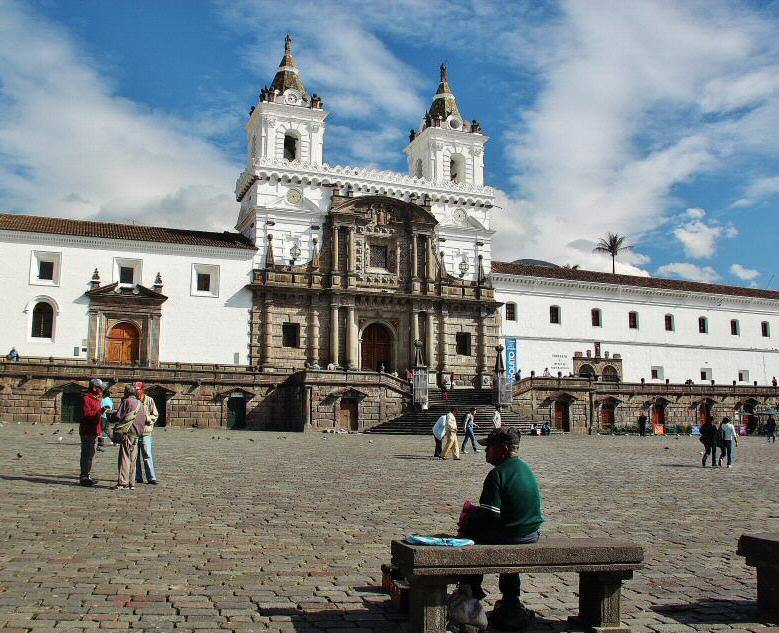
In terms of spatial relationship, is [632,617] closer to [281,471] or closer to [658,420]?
[281,471]

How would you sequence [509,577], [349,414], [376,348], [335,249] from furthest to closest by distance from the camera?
[376,348], [335,249], [349,414], [509,577]

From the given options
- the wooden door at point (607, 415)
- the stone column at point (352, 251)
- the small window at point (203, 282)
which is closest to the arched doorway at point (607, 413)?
the wooden door at point (607, 415)

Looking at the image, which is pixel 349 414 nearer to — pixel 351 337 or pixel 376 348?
pixel 351 337

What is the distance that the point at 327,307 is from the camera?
45625 mm

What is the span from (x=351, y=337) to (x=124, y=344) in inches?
472

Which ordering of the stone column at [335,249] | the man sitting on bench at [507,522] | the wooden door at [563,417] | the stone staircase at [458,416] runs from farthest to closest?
the stone column at [335,249] → the wooden door at [563,417] → the stone staircase at [458,416] → the man sitting on bench at [507,522]

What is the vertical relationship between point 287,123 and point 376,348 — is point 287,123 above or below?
above

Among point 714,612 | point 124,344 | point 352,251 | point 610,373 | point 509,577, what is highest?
point 352,251

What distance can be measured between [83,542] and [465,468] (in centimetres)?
1185

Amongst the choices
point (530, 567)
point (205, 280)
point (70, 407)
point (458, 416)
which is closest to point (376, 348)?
point (458, 416)

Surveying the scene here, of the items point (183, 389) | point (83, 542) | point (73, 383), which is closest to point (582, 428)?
point (183, 389)

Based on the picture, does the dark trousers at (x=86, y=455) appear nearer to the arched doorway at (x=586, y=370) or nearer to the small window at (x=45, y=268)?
the small window at (x=45, y=268)

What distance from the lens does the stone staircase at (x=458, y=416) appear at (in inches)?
1487

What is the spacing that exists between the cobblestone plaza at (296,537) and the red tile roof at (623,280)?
32.5 meters
